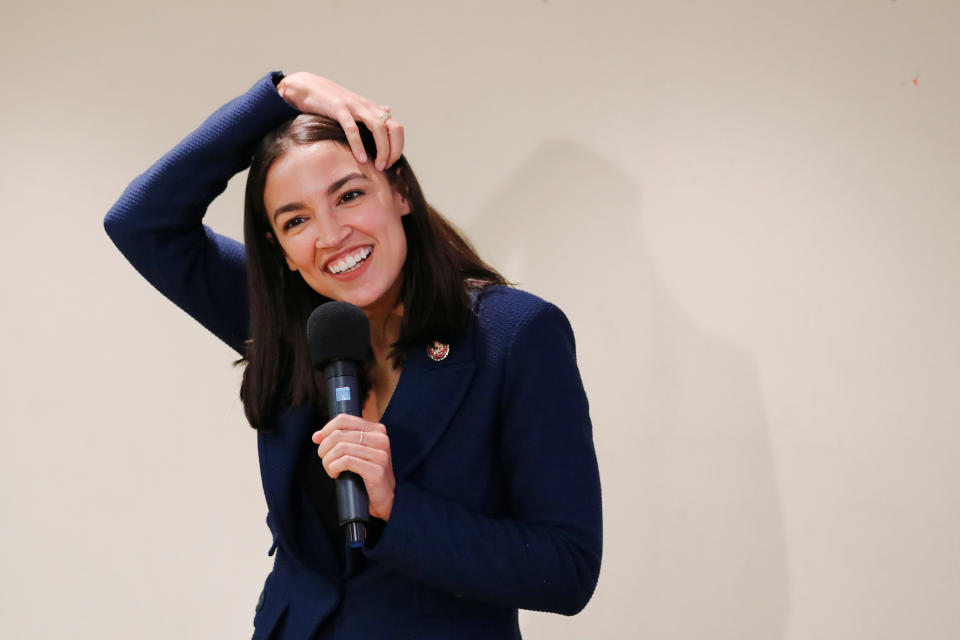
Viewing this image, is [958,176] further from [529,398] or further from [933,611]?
[529,398]

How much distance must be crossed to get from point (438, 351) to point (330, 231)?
238 millimetres

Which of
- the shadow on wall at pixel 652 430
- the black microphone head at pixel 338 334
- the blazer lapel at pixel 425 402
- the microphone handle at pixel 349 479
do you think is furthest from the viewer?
the shadow on wall at pixel 652 430

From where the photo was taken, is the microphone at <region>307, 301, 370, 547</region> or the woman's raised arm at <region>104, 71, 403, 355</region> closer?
the microphone at <region>307, 301, 370, 547</region>

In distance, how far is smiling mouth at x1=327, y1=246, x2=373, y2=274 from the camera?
134 cm

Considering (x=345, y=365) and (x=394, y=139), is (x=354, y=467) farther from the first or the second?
(x=394, y=139)

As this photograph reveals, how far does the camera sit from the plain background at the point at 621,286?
1.89 meters

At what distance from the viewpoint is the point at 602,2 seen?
214 centimetres

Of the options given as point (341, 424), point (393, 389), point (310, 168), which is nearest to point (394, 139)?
point (310, 168)

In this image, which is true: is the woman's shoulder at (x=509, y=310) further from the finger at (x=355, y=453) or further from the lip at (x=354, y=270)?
the finger at (x=355, y=453)

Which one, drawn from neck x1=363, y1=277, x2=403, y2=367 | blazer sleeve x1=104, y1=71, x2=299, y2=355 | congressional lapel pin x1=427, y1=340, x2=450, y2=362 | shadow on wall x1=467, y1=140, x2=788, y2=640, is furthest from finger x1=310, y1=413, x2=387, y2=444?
shadow on wall x1=467, y1=140, x2=788, y2=640

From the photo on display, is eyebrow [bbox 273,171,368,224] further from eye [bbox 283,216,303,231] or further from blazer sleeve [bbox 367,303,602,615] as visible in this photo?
blazer sleeve [bbox 367,303,602,615]

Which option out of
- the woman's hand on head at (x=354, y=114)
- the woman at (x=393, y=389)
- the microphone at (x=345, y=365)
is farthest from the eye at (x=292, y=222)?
the microphone at (x=345, y=365)

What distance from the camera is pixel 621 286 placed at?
6.93 feet

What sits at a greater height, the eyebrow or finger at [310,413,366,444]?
the eyebrow
